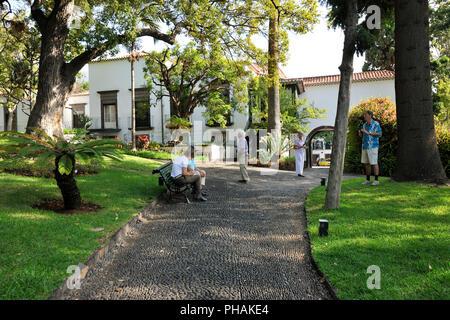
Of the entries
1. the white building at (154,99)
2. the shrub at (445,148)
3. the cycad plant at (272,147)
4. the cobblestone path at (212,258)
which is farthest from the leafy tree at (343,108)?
the white building at (154,99)

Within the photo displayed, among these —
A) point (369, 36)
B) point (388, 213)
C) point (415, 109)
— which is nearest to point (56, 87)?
point (369, 36)

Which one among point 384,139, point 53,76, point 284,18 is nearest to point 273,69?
point 284,18

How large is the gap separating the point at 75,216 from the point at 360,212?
5.32 m

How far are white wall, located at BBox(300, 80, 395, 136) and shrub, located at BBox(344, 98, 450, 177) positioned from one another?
439 inches

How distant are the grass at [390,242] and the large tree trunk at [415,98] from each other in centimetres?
76

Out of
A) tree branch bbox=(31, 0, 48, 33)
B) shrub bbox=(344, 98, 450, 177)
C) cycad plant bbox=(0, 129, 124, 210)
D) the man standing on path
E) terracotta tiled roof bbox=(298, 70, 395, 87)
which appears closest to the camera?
cycad plant bbox=(0, 129, 124, 210)

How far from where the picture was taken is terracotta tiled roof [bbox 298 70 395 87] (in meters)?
23.6

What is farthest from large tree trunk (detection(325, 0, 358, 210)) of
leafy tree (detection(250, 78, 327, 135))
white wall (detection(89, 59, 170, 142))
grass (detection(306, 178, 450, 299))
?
white wall (detection(89, 59, 170, 142))

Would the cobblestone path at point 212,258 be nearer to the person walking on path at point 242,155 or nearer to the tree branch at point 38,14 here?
the person walking on path at point 242,155

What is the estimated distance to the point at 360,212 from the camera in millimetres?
5746

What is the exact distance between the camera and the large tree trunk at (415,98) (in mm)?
7348

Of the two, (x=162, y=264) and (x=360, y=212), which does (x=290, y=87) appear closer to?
(x=360, y=212)

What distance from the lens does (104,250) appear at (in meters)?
4.28

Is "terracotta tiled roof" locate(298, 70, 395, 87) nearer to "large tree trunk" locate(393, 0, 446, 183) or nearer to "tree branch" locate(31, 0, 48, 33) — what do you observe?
"large tree trunk" locate(393, 0, 446, 183)
